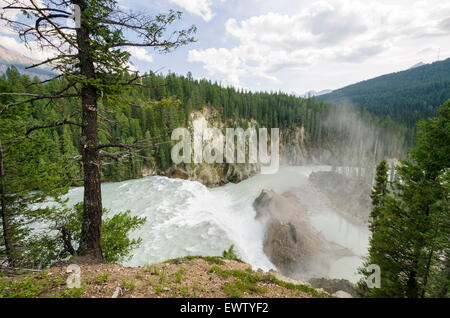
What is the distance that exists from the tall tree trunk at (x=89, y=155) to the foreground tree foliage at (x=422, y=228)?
10748 millimetres

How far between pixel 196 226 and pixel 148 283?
52.4 feet

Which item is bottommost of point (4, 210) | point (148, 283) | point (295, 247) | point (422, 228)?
point (295, 247)

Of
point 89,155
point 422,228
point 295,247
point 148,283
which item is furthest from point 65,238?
point 295,247

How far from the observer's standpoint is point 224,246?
17.2 metres

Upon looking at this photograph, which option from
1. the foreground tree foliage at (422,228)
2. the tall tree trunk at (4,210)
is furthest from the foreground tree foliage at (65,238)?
the foreground tree foliage at (422,228)

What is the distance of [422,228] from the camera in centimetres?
775

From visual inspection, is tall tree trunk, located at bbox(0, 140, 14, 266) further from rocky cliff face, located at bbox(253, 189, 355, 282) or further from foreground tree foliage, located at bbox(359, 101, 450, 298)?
rocky cliff face, located at bbox(253, 189, 355, 282)

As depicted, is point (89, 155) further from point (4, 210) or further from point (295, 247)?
point (295, 247)

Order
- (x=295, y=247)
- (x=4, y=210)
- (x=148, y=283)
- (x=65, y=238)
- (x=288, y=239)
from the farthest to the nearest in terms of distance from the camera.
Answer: (x=288, y=239), (x=295, y=247), (x=4, y=210), (x=65, y=238), (x=148, y=283)

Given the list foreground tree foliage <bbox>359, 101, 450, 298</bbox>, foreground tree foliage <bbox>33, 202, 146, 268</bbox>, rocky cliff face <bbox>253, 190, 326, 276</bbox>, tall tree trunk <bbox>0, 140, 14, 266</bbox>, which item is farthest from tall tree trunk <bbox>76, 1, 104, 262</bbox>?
rocky cliff face <bbox>253, 190, 326, 276</bbox>

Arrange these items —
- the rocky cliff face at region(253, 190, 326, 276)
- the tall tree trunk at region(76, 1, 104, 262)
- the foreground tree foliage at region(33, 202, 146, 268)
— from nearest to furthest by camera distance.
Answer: the tall tree trunk at region(76, 1, 104, 262), the foreground tree foliage at region(33, 202, 146, 268), the rocky cliff face at region(253, 190, 326, 276)

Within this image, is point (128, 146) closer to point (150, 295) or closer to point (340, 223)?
point (150, 295)

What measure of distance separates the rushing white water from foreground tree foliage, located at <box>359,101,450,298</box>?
34.7 ft

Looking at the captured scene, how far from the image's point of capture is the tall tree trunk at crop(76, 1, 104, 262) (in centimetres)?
457
